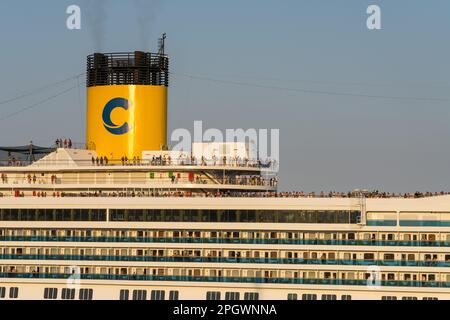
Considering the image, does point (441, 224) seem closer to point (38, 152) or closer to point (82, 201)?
point (82, 201)

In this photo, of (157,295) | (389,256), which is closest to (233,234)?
(157,295)

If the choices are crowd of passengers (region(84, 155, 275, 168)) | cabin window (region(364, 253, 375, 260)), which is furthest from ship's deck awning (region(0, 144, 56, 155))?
cabin window (region(364, 253, 375, 260))

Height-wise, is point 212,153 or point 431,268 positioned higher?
point 212,153

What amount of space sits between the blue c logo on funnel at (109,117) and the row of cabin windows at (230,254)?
31.6 feet

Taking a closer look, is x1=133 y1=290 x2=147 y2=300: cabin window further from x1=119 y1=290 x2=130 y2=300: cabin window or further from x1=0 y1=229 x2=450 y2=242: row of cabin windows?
x1=0 y1=229 x2=450 y2=242: row of cabin windows

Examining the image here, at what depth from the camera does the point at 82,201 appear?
7694 cm

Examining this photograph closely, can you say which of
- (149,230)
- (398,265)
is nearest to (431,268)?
(398,265)

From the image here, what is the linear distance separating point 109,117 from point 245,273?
46.6ft

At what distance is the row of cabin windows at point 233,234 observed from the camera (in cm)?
7288

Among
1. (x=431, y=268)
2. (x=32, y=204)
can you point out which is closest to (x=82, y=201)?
(x=32, y=204)
